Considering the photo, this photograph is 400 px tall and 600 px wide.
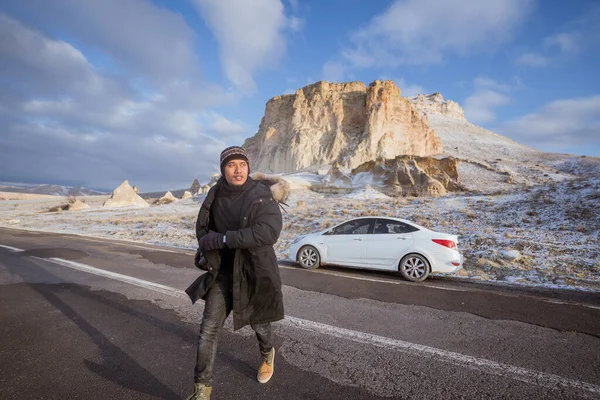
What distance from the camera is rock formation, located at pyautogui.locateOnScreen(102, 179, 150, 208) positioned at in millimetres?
39972

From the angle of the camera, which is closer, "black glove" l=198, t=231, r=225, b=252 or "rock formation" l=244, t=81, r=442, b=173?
"black glove" l=198, t=231, r=225, b=252

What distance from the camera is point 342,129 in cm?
6862

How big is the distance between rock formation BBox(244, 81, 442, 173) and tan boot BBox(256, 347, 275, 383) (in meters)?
59.1

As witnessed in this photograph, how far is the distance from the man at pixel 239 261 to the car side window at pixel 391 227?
5.34 metres

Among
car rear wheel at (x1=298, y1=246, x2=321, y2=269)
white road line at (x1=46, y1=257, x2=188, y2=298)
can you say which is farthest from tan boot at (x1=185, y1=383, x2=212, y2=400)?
car rear wheel at (x1=298, y1=246, x2=321, y2=269)

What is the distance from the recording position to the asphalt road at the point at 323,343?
2.58 meters

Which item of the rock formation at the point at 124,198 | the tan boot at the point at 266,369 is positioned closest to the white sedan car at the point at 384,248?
the tan boot at the point at 266,369

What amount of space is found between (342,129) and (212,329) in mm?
69283

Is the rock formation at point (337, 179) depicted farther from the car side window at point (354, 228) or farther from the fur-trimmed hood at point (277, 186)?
the fur-trimmed hood at point (277, 186)

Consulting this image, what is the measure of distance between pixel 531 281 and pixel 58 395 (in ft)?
29.3

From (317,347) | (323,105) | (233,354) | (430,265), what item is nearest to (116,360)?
(233,354)

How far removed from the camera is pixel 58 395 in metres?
2.46

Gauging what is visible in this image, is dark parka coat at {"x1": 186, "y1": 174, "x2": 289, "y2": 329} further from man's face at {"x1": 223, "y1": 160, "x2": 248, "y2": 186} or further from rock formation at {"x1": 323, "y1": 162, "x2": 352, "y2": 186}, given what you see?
rock formation at {"x1": 323, "y1": 162, "x2": 352, "y2": 186}

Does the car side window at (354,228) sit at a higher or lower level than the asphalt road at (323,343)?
higher
